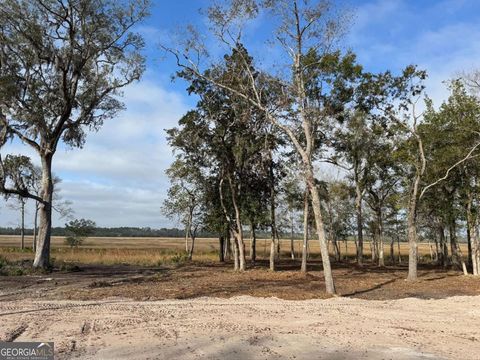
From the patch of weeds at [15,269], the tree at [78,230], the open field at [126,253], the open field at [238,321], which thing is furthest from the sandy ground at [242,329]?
the tree at [78,230]

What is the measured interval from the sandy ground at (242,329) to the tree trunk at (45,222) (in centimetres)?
1288

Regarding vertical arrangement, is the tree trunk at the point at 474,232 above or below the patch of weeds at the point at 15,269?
above

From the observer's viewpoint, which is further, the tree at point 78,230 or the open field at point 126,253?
the tree at point 78,230

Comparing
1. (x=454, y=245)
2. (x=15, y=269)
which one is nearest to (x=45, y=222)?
(x=15, y=269)

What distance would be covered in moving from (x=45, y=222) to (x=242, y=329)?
19208 millimetres

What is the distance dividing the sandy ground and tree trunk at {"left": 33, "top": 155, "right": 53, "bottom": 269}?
42.2ft

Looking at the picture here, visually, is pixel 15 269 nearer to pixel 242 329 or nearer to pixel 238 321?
pixel 238 321

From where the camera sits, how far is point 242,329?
9.77 metres

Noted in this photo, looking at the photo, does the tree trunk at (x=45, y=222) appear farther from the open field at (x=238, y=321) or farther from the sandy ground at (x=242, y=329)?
the sandy ground at (x=242, y=329)

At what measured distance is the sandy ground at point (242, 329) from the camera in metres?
7.91

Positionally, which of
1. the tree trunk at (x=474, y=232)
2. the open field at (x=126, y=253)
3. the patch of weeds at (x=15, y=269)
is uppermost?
the tree trunk at (x=474, y=232)

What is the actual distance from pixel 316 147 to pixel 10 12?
18106 millimetres

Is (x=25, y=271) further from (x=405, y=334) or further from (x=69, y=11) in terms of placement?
(x=405, y=334)

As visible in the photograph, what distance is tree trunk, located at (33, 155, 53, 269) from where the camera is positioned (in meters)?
25.6
